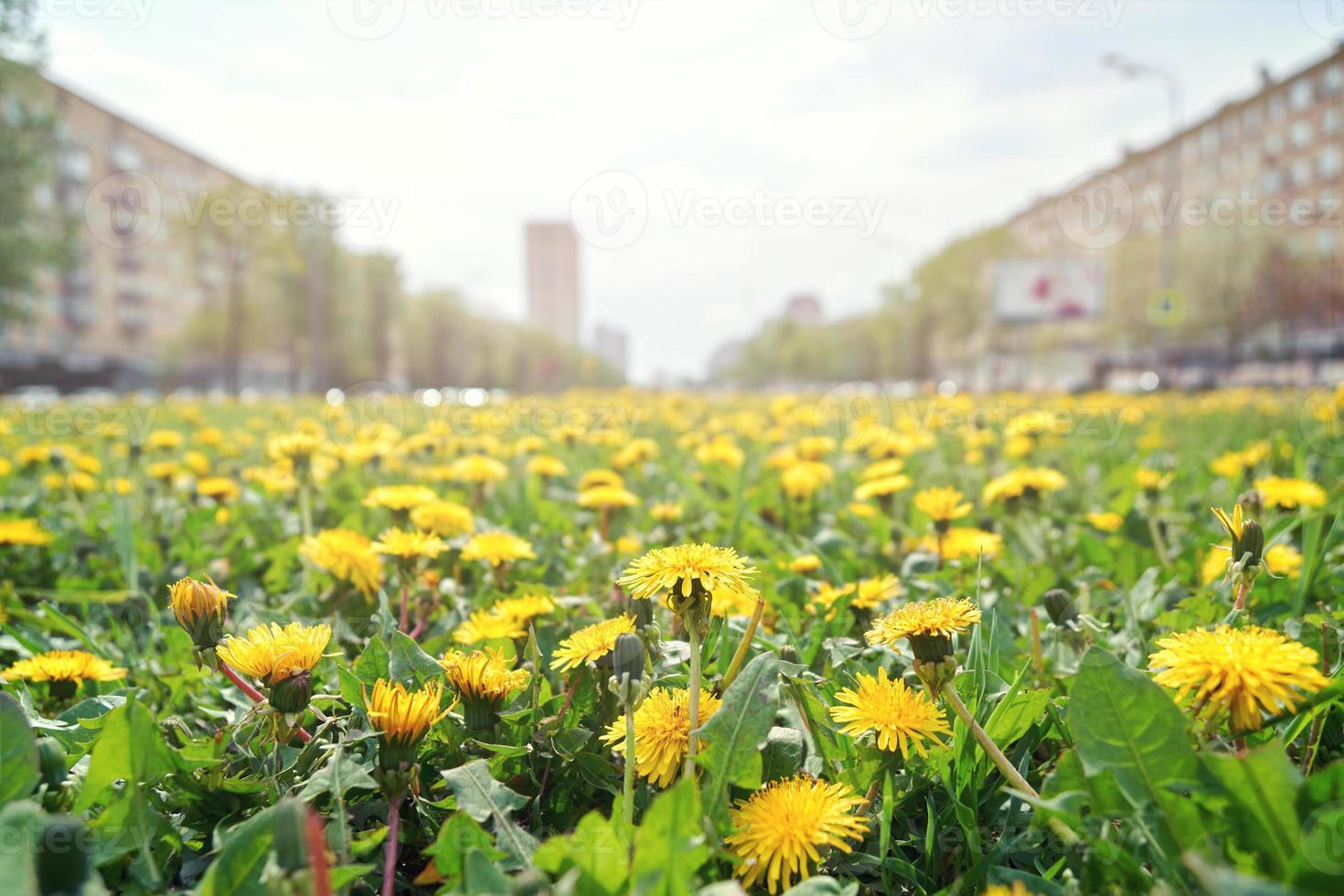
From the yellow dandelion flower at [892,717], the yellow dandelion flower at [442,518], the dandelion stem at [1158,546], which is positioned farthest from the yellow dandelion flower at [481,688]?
the dandelion stem at [1158,546]

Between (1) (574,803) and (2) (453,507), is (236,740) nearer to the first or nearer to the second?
(1) (574,803)

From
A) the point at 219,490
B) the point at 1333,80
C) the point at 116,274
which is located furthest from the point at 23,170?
the point at 1333,80

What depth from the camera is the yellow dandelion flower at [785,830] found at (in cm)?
61

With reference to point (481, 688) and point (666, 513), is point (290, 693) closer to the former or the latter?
point (481, 688)

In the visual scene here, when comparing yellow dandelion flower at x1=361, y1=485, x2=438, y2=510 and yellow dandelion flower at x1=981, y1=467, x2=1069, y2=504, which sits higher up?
yellow dandelion flower at x1=361, y1=485, x2=438, y2=510

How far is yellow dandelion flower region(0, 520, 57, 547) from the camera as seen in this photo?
1.59 metres

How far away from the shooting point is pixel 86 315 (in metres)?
39.7

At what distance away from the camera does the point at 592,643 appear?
31.3 inches

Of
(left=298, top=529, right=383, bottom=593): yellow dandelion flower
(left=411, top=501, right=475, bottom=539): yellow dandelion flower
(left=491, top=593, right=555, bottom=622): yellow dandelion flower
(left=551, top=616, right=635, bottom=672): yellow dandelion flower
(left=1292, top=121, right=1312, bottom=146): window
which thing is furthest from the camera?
(left=1292, top=121, right=1312, bottom=146): window

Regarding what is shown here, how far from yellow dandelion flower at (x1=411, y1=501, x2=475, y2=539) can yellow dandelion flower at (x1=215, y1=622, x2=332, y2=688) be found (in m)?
0.56

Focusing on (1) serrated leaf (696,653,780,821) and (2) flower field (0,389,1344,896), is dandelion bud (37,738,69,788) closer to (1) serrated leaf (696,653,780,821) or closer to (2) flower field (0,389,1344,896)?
(2) flower field (0,389,1344,896)

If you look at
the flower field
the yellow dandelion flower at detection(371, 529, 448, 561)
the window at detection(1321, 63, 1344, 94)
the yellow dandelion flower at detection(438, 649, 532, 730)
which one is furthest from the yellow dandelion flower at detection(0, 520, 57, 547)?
the window at detection(1321, 63, 1344, 94)

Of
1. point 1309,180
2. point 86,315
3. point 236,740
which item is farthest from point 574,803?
point 1309,180

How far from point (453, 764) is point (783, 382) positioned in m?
Result: 67.0
